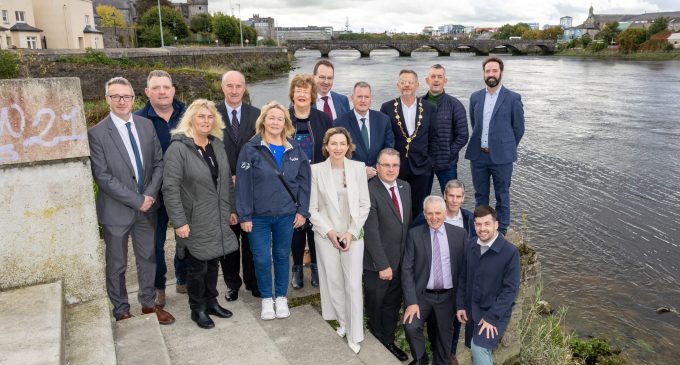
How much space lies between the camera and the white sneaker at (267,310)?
3730 mm

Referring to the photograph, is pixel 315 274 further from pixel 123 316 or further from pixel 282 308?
pixel 123 316

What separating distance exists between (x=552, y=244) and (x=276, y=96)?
18.7 meters

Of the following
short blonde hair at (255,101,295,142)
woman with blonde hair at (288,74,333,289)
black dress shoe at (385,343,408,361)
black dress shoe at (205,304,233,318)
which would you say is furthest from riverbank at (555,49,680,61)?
black dress shoe at (205,304,233,318)

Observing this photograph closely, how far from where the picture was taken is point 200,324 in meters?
3.56

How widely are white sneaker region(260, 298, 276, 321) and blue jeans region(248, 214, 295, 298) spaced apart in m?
0.04

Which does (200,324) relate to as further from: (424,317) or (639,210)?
(639,210)

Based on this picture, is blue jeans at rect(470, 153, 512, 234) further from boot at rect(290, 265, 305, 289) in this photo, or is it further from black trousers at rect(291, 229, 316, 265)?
Result: boot at rect(290, 265, 305, 289)

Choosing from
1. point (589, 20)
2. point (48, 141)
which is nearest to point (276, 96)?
point (48, 141)

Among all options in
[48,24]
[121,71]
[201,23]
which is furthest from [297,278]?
[201,23]

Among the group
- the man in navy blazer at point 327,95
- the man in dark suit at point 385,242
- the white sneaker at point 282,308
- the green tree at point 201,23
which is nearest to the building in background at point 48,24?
the green tree at point 201,23

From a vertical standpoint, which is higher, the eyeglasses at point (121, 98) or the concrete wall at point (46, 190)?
the eyeglasses at point (121, 98)

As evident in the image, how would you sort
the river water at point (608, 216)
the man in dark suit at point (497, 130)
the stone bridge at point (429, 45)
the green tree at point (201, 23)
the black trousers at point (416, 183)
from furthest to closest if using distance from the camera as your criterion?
1. the stone bridge at point (429, 45)
2. the green tree at point (201, 23)
3. the river water at point (608, 216)
4. the man in dark suit at point (497, 130)
5. the black trousers at point (416, 183)

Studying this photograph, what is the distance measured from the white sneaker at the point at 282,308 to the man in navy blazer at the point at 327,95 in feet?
5.84

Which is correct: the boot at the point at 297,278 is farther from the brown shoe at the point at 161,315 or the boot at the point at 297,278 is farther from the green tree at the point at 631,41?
the green tree at the point at 631,41
